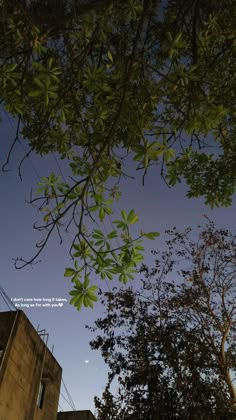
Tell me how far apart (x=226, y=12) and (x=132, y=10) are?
3.80 feet

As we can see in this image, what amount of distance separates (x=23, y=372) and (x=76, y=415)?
447 inches

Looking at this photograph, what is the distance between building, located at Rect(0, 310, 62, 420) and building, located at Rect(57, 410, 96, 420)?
6921 mm

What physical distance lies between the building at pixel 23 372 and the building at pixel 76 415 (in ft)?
22.7

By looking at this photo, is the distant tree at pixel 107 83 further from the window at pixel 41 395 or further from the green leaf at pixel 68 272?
the window at pixel 41 395

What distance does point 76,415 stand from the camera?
19719 mm

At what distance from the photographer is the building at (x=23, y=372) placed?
387 inches

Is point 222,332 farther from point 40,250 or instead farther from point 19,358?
point 40,250

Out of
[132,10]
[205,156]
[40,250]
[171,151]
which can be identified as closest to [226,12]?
[132,10]

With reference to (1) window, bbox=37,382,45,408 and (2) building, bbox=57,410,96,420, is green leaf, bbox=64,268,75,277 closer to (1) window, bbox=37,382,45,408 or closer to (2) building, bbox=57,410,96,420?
(1) window, bbox=37,382,45,408

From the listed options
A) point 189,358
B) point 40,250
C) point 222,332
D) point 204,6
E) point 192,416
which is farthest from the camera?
point 222,332

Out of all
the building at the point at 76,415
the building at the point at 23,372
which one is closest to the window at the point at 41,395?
the building at the point at 23,372

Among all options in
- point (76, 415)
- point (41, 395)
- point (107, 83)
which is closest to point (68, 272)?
point (107, 83)

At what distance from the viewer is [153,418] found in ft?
35.0

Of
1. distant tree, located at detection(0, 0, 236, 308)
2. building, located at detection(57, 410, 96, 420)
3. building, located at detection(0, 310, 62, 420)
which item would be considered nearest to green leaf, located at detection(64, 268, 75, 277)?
distant tree, located at detection(0, 0, 236, 308)
